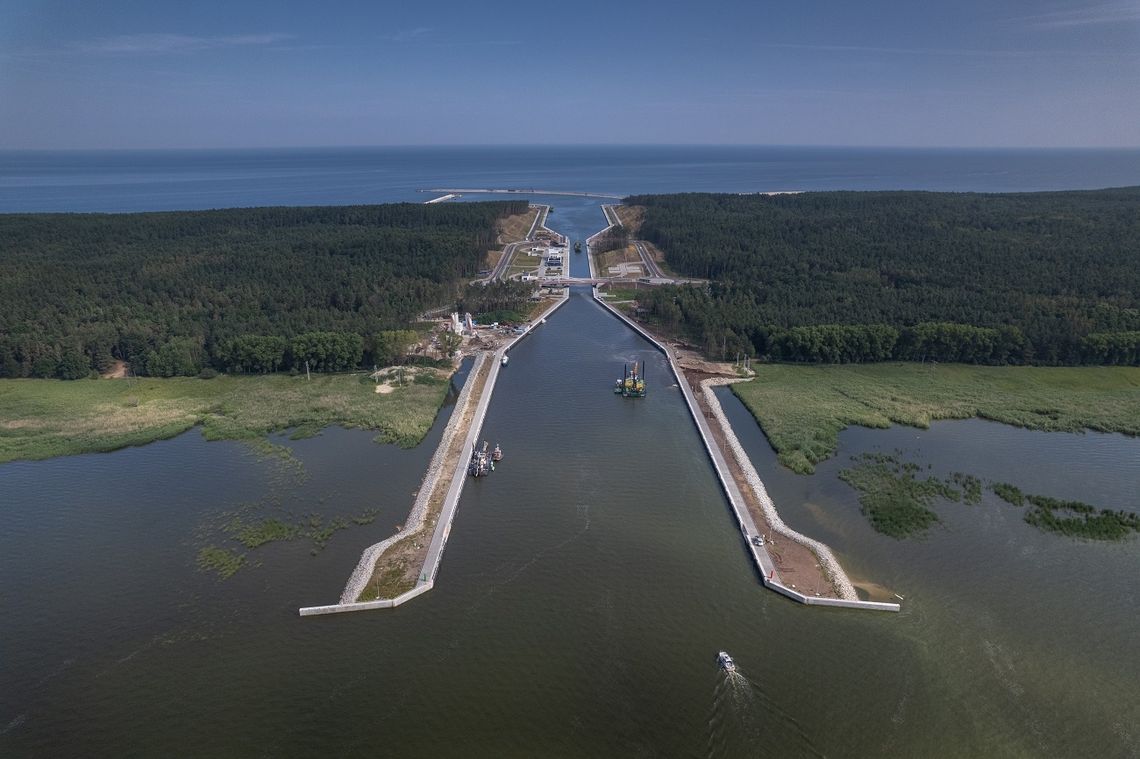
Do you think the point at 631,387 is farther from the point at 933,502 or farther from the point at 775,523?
the point at 933,502

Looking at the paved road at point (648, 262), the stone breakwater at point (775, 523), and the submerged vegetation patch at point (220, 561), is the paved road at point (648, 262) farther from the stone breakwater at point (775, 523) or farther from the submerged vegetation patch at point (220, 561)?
the submerged vegetation patch at point (220, 561)

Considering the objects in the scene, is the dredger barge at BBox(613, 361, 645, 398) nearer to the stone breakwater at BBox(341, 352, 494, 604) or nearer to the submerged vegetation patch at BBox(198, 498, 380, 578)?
the stone breakwater at BBox(341, 352, 494, 604)

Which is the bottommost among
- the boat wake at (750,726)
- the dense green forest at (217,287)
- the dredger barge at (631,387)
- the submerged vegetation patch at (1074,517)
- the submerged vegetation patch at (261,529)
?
the boat wake at (750,726)

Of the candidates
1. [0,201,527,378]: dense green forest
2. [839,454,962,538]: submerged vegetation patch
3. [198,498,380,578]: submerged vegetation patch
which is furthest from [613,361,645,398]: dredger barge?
[198,498,380,578]: submerged vegetation patch

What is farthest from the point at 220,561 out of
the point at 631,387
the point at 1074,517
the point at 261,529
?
the point at 1074,517

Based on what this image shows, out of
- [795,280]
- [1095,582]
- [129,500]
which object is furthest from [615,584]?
[795,280]

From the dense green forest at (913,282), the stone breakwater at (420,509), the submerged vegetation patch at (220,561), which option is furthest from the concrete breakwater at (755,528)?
the submerged vegetation patch at (220,561)
